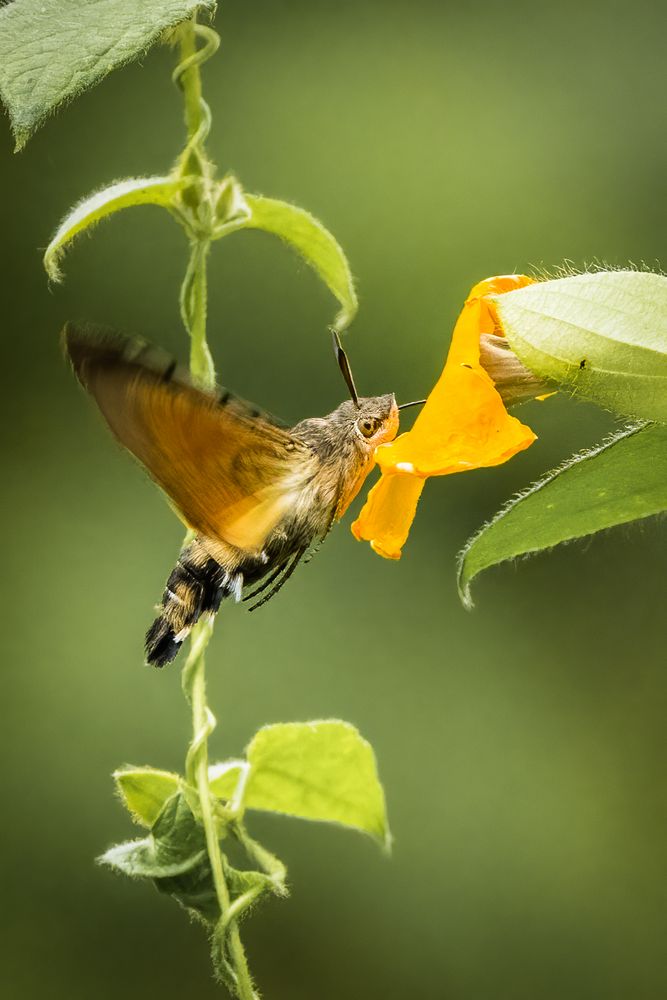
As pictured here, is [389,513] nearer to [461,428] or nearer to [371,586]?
[461,428]

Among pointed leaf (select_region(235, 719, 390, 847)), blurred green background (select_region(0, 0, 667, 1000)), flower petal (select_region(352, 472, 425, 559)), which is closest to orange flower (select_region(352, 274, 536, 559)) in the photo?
flower petal (select_region(352, 472, 425, 559))

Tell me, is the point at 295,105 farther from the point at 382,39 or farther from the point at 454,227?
the point at 454,227

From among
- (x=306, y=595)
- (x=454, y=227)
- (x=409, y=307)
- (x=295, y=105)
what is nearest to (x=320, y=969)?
(x=306, y=595)

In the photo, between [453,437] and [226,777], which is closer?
[453,437]

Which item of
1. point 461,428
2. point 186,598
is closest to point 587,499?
point 461,428

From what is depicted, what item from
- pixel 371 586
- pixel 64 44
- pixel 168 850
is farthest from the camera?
pixel 371 586

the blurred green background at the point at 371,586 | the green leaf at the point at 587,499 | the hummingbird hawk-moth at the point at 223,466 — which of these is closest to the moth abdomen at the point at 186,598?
the hummingbird hawk-moth at the point at 223,466

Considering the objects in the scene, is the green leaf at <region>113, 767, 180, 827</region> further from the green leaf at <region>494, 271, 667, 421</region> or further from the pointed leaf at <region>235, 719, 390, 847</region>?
the green leaf at <region>494, 271, 667, 421</region>

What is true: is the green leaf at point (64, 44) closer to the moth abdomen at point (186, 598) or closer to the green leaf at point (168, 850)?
the moth abdomen at point (186, 598)
